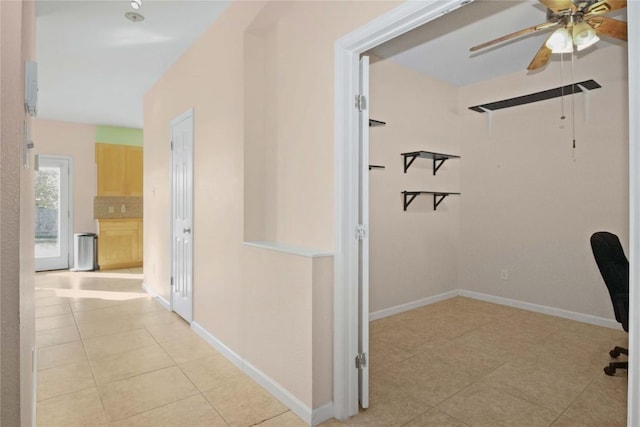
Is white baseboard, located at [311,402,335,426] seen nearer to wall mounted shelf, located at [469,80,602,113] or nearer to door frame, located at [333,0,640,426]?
door frame, located at [333,0,640,426]

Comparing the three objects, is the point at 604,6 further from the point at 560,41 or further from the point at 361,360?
the point at 361,360

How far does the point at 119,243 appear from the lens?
6672mm

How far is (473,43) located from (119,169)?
6.55 m

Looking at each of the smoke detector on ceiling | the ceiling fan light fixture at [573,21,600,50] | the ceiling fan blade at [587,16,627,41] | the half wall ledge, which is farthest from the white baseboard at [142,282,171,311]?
the ceiling fan blade at [587,16,627,41]


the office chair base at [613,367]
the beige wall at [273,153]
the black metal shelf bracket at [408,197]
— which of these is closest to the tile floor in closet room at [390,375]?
the office chair base at [613,367]

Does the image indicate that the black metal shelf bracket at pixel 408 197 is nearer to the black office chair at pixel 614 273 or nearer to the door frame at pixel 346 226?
the black office chair at pixel 614 273

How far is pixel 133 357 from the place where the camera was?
9.34 ft

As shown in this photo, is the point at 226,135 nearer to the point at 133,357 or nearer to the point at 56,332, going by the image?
the point at 133,357

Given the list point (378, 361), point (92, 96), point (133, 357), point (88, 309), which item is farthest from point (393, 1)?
point (92, 96)

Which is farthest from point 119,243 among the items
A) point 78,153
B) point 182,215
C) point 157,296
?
point 182,215

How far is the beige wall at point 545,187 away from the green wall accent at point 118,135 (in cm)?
623

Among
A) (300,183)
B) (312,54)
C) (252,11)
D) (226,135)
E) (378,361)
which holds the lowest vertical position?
(378,361)

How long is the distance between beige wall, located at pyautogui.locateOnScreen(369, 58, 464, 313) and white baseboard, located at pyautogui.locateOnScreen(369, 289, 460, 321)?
0.04 metres

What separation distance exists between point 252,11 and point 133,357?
9.20ft
